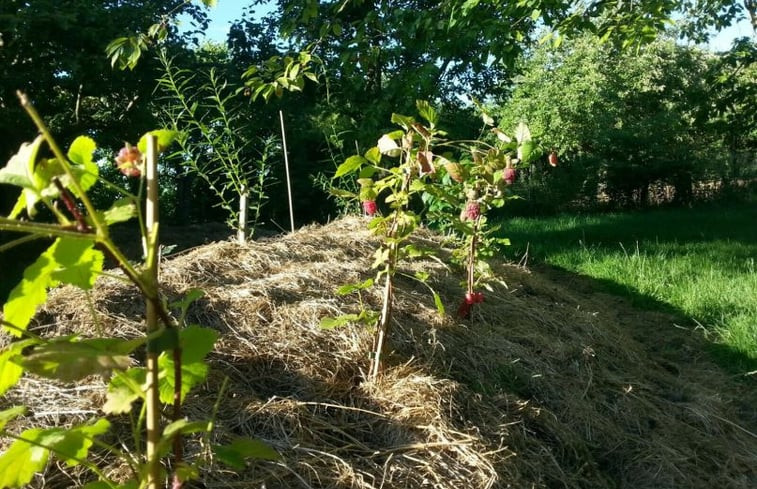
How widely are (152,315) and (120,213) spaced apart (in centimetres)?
16

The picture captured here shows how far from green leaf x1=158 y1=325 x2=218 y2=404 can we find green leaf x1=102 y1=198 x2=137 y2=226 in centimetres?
20

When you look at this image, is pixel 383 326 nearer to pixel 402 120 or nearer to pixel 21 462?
pixel 402 120

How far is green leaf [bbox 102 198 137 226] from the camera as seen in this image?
3.23 feet

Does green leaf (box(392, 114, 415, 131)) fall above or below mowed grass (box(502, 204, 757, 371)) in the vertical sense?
above

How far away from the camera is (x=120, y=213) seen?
39.3 inches

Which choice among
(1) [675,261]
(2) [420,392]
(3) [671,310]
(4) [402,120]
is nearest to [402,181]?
(4) [402,120]

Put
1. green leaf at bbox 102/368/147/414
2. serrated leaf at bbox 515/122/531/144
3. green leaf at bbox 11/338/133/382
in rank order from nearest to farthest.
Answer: green leaf at bbox 11/338/133/382 → green leaf at bbox 102/368/147/414 → serrated leaf at bbox 515/122/531/144

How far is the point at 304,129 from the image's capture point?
10.6m

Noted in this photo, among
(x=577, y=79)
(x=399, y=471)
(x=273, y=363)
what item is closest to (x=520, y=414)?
(x=399, y=471)

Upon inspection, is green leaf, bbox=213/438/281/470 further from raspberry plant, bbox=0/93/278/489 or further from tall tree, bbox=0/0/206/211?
tall tree, bbox=0/0/206/211

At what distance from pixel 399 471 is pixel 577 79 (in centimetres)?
1792

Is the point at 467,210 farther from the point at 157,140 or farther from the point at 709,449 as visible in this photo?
the point at 157,140

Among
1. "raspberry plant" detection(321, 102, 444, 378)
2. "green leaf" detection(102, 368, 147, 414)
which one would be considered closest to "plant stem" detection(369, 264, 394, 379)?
"raspberry plant" detection(321, 102, 444, 378)

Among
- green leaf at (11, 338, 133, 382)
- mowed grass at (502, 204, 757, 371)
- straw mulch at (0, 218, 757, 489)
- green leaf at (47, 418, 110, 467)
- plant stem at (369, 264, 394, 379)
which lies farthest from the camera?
mowed grass at (502, 204, 757, 371)
